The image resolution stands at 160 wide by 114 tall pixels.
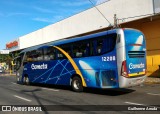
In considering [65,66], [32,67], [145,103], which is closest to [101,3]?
[32,67]

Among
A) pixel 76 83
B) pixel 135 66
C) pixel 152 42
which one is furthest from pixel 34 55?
pixel 152 42

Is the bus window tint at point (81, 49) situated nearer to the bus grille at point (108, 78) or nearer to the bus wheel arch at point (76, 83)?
the bus wheel arch at point (76, 83)

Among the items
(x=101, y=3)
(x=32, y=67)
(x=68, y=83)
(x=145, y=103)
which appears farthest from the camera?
(x=101, y=3)

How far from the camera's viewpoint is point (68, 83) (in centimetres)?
1786

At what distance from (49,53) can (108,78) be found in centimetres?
637

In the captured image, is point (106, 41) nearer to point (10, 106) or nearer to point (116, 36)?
point (116, 36)

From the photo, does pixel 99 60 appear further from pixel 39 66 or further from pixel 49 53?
pixel 39 66

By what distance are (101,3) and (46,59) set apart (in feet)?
40.8

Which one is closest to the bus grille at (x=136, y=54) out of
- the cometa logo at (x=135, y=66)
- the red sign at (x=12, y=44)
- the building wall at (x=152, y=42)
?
the cometa logo at (x=135, y=66)

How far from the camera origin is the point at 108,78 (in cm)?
1451

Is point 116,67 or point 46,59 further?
point 46,59

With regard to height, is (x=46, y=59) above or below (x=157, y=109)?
above

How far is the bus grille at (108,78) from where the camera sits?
46.6ft

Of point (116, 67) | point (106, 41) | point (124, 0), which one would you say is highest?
point (124, 0)
